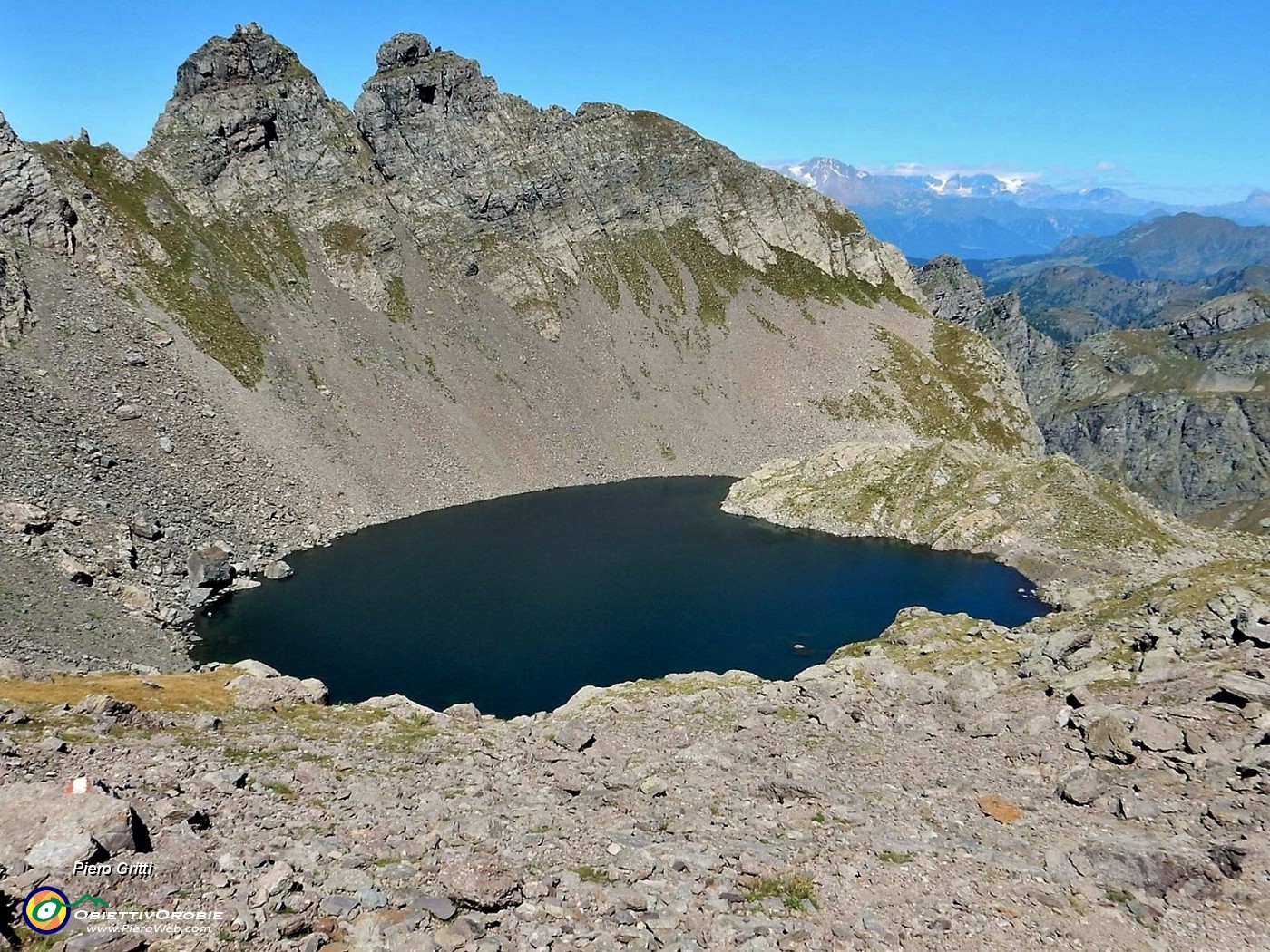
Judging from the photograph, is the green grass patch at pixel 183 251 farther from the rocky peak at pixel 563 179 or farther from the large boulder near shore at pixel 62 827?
the large boulder near shore at pixel 62 827

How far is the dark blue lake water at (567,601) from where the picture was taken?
60.8 meters

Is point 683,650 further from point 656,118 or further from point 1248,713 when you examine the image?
point 656,118

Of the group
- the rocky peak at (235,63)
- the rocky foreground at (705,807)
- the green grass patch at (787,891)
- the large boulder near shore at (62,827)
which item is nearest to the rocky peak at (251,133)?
the rocky peak at (235,63)

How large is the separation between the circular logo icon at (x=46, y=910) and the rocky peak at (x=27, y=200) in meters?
109

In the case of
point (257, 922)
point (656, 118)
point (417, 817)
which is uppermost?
point (656, 118)

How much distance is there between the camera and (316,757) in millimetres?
27656

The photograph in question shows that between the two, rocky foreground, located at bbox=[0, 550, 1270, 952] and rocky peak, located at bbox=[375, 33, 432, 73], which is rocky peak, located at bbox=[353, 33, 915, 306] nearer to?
rocky peak, located at bbox=[375, 33, 432, 73]

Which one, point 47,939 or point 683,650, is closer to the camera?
point 47,939

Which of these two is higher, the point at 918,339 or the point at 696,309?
the point at 696,309

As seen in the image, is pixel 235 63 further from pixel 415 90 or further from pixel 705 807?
pixel 705 807

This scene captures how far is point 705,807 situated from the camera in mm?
25594

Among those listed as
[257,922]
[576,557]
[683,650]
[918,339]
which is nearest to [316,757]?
[257,922]

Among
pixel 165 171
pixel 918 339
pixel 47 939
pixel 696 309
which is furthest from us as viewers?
pixel 918 339

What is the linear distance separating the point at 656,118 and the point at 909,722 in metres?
167
